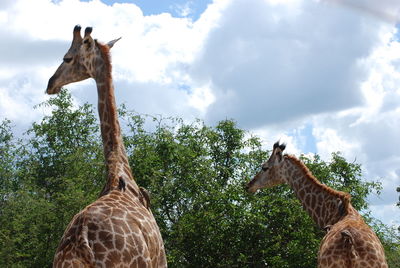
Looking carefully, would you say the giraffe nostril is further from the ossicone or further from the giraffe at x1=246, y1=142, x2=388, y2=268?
the giraffe at x1=246, y1=142, x2=388, y2=268

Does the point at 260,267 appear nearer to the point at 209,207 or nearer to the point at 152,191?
the point at 209,207

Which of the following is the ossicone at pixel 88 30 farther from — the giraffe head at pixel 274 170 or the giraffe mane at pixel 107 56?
the giraffe head at pixel 274 170

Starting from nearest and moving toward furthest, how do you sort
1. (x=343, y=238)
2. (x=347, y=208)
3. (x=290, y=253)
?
(x=343, y=238) < (x=347, y=208) < (x=290, y=253)

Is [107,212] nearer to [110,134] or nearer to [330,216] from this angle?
[110,134]

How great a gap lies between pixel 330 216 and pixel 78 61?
606 cm

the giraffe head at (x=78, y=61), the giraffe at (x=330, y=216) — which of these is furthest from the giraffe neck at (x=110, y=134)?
the giraffe at (x=330, y=216)

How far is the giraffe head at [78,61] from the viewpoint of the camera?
9.50 meters

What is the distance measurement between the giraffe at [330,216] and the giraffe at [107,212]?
362cm

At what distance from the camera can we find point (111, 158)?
8.62 m

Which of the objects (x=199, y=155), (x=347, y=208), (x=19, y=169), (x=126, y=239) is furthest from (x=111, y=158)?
(x=19, y=169)

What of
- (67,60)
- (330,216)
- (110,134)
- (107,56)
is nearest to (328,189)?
(330,216)

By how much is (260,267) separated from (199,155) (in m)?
4.49

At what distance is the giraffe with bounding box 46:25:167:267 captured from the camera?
6898 mm

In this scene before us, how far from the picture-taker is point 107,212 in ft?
23.9
